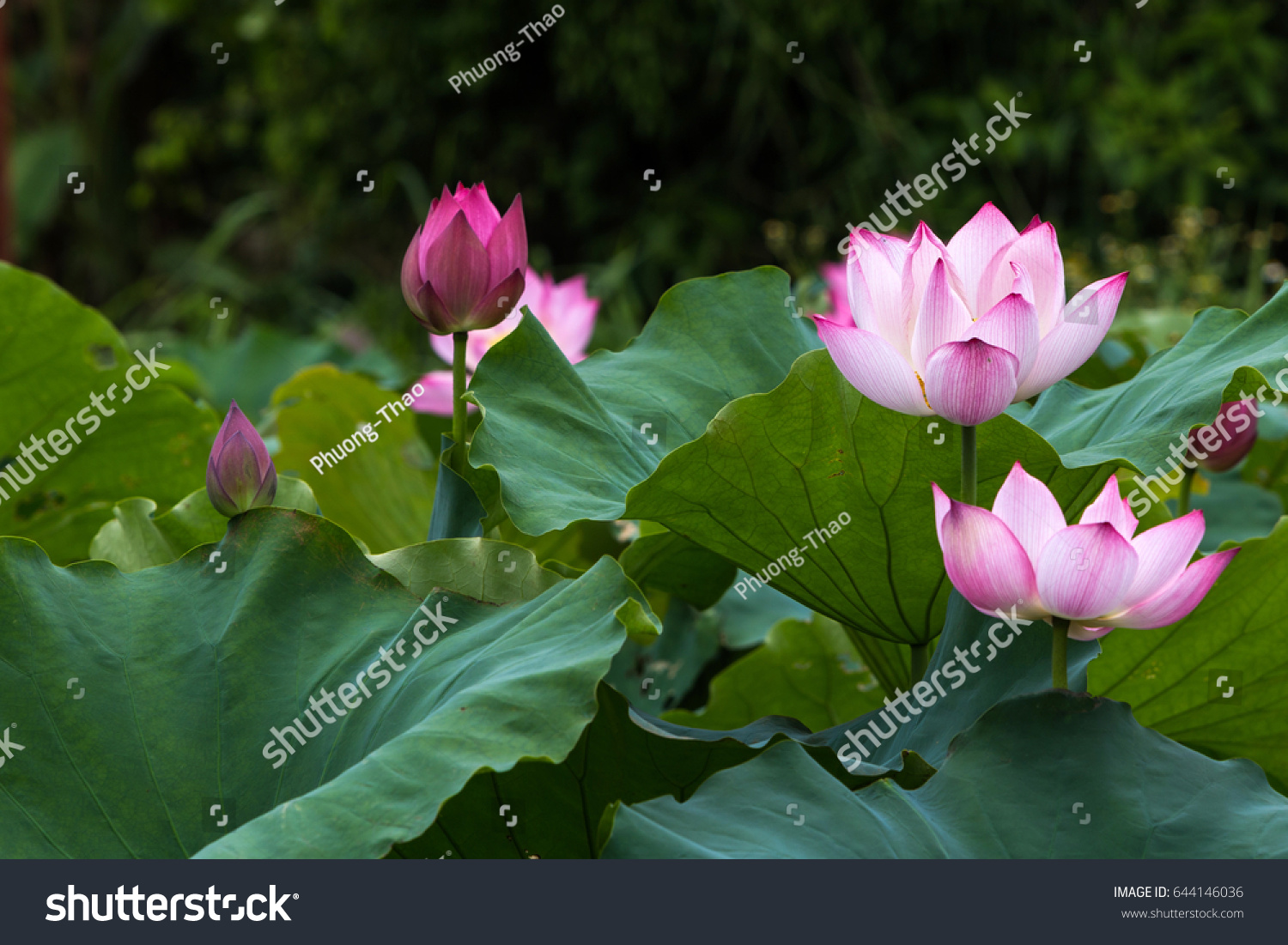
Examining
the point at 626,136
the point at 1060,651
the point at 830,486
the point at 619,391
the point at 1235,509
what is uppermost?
the point at 626,136

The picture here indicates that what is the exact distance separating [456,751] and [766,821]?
0.14 meters

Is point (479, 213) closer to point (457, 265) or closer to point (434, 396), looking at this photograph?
point (457, 265)

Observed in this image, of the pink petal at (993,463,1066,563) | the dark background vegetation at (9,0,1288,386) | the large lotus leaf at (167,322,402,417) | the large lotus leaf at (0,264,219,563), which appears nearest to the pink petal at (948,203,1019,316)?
the pink petal at (993,463,1066,563)

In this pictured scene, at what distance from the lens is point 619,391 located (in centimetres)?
82

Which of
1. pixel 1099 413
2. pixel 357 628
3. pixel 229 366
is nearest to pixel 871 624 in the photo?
pixel 1099 413

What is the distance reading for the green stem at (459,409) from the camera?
72 cm

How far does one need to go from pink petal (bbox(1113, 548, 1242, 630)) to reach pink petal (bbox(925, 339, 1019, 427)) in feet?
0.37

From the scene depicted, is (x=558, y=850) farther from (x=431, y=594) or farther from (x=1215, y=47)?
(x=1215, y=47)

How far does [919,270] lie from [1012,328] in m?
0.06

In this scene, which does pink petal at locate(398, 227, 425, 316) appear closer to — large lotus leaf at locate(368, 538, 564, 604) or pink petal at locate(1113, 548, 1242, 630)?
large lotus leaf at locate(368, 538, 564, 604)

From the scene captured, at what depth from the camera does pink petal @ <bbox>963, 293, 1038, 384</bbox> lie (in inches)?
21.7

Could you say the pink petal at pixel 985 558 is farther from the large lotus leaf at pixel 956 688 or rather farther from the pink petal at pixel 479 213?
the pink petal at pixel 479 213

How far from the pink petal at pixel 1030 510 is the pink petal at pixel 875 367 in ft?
0.25

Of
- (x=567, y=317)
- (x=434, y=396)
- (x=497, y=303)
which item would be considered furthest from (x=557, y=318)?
(x=497, y=303)
